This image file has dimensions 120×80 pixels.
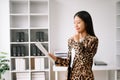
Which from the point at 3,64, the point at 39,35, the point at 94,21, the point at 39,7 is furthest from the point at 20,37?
the point at 94,21

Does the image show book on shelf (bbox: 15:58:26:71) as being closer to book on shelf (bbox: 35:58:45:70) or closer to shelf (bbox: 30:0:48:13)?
book on shelf (bbox: 35:58:45:70)

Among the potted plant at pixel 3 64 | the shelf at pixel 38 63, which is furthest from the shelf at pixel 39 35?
the potted plant at pixel 3 64

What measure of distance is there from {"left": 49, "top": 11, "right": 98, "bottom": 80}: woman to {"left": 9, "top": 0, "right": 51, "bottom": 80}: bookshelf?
1.96 meters

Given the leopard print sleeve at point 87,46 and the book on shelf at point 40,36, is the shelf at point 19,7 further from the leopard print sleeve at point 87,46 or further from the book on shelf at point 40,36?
the leopard print sleeve at point 87,46

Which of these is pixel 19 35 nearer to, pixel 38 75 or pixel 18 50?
pixel 18 50

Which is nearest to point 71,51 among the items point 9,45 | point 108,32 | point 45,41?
point 45,41

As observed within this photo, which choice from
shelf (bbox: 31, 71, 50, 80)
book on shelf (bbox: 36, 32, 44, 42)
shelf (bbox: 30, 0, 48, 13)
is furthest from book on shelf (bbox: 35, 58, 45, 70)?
shelf (bbox: 30, 0, 48, 13)

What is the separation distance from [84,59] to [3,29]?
2.60m

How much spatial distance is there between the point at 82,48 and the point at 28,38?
2198 millimetres

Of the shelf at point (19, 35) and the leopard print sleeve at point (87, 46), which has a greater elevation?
the shelf at point (19, 35)

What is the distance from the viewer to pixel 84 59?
1.25 m

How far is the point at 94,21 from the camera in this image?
3543 millimetres

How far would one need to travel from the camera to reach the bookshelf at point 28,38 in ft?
10.6

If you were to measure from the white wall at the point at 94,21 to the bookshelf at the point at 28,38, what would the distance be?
193 mm
